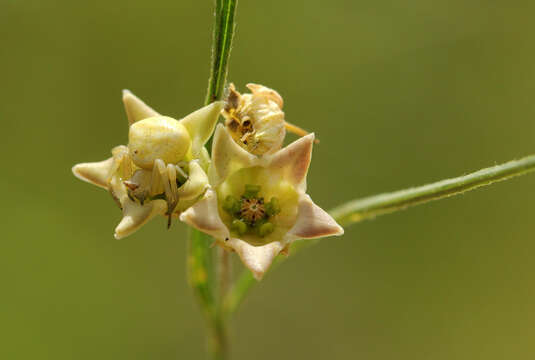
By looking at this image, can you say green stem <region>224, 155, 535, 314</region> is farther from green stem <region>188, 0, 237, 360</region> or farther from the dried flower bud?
the dried flower bud

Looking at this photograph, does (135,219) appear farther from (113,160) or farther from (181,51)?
(181,51)

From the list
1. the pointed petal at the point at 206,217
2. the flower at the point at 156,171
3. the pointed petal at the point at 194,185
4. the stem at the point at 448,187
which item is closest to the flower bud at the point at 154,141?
the flower at the point at 156,171

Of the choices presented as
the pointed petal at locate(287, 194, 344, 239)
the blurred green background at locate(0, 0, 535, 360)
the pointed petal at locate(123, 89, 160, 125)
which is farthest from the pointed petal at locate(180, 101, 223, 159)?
the blurred green background at locate(0, 0, 535, 360)

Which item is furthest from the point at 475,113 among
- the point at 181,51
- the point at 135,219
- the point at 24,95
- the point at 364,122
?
the point at 135,219

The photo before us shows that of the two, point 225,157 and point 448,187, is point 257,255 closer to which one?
point 225,157

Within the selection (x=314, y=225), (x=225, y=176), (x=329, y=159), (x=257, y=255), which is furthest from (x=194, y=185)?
(x=329, y=159)

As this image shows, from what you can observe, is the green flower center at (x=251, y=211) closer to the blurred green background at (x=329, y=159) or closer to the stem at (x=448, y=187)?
the stem at (x=448, y=187)

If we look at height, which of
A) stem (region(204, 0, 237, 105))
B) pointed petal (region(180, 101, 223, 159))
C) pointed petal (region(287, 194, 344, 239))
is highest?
stem (region(204, 0, 237, 105))
